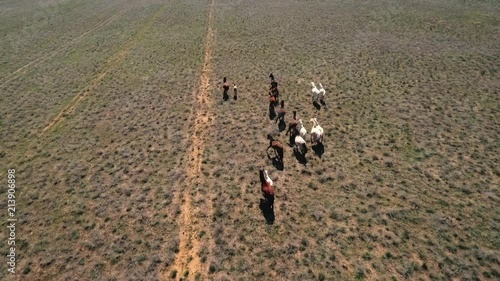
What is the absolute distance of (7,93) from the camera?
28.6 m

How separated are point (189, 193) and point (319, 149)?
775cm

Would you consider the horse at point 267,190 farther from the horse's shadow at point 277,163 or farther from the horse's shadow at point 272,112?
the horse's shadow at point 272,112

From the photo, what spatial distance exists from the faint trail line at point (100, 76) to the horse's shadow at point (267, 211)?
16.6 meters

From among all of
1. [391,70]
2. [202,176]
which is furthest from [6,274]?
[391,70]

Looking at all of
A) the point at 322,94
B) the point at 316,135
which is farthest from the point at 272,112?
the point at 316,135

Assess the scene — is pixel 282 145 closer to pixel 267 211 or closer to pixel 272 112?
pixel 272 112

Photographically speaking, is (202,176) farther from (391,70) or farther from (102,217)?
(391,70)

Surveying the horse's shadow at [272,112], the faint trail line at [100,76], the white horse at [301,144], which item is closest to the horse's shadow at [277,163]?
the white horse at [301,144]

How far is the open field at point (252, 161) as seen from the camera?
1284 centimetres

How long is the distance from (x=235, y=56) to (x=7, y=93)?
21.2 meters

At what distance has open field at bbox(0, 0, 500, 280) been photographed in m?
12.8

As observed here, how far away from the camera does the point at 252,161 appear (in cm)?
1803

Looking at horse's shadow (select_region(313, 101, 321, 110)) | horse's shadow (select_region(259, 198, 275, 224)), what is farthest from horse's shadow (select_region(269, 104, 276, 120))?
horse's shadow (select_region(259, 198, 275, 224))

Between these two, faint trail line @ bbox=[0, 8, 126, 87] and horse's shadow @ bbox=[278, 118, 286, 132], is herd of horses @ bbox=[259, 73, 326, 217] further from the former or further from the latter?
faint trail line @ bbox=[0, 8, 126, 87]
